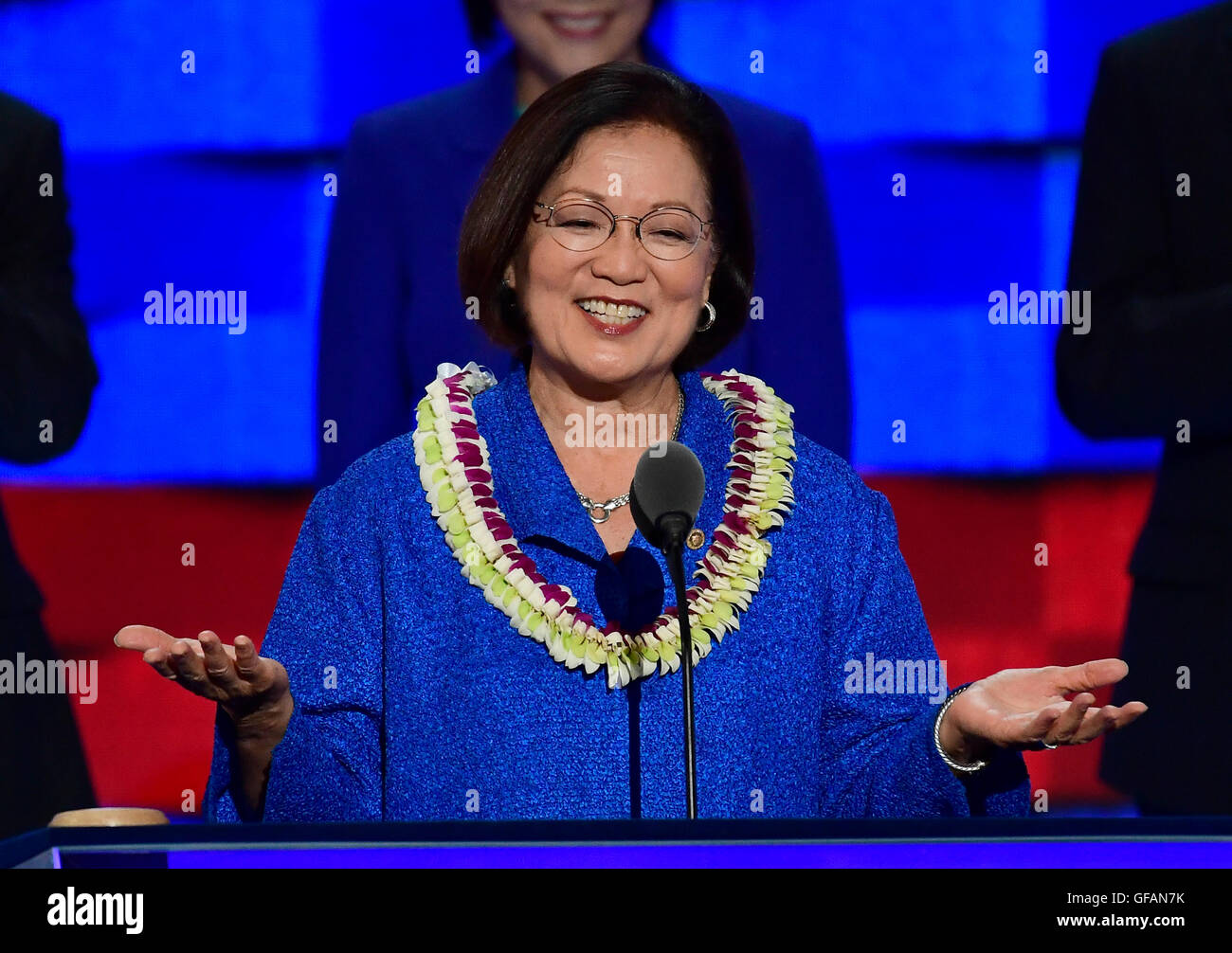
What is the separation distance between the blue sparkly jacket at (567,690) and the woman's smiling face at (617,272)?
16 centimetres

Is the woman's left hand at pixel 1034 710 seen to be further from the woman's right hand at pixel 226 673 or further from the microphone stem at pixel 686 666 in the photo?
the woman's right hand at pixel 226 673

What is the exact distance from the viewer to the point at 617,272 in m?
2.03

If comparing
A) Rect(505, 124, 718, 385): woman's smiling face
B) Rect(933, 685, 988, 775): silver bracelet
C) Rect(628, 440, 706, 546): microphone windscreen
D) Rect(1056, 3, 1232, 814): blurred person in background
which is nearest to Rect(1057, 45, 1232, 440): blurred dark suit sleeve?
Rect(1056, 3, 1232, 814): blurred person in background

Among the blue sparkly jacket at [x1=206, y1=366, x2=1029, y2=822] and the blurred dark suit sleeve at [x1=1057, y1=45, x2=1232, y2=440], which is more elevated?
the blurred dark suit sleeve at [x1=1057, y1=45, x2=1232, y2=440]

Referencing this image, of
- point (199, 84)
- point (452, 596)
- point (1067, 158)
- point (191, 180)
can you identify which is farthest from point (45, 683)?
point (1067, 158)

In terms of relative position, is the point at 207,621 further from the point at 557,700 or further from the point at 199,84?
the point at 557,700

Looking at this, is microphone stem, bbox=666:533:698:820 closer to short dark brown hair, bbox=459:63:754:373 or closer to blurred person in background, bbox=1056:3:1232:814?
short dark brown hair, bbox=459:63:754:373

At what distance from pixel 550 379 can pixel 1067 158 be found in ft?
5.08

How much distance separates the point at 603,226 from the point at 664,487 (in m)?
0.62

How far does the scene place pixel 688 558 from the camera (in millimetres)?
2037

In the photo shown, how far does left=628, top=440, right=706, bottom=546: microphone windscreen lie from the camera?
1537mm

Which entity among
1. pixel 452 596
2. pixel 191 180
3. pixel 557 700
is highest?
pixel 191 180

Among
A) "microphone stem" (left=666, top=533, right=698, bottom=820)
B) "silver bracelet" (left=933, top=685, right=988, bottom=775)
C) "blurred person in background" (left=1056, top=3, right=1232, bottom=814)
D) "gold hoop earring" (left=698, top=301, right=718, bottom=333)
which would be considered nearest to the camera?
"microphone stem" (left=666, top=533, right=698, bottom=820)

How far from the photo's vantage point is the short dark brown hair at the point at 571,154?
206 cm
